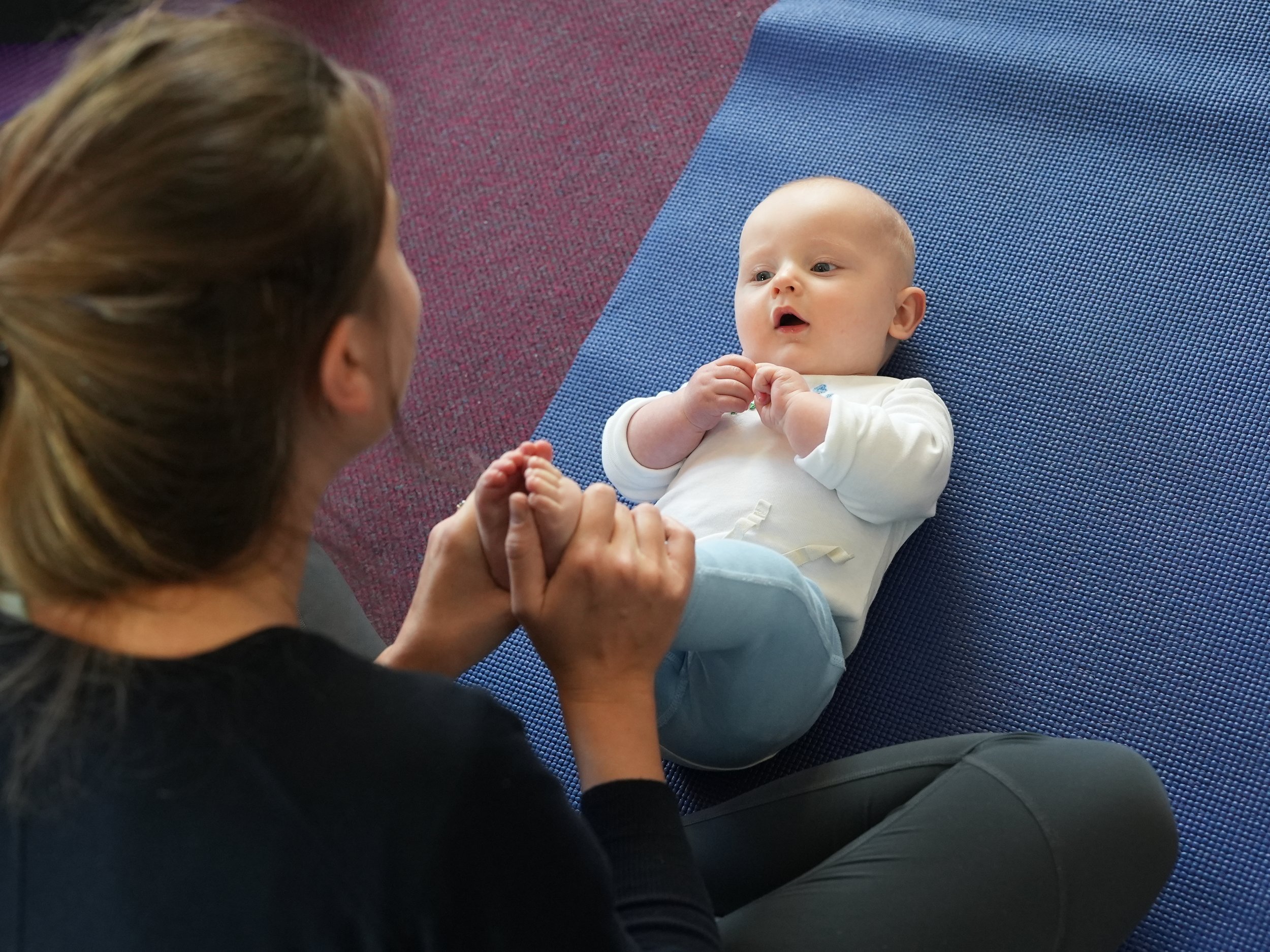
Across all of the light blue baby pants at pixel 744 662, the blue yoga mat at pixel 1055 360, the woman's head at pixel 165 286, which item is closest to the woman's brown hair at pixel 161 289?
the woman's head at pixel 165 286

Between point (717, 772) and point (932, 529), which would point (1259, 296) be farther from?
point (717, 772)

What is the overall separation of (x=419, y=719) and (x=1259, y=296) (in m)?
1.12

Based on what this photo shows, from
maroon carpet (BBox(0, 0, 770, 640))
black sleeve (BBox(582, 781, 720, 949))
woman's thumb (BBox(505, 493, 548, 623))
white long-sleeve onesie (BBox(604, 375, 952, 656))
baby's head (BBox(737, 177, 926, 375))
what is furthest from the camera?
maroon carpet (BBox(0, 0, 770, 640))

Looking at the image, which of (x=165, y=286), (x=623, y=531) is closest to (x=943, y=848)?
(x=623, y=531)

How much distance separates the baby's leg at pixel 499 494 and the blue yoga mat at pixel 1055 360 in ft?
1.18

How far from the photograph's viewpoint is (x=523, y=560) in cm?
85

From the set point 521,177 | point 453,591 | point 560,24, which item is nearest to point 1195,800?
point 453,591

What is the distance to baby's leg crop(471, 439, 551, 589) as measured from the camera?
0.89 meters

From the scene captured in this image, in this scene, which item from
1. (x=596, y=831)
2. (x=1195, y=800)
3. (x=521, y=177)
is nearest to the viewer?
(x=596, y=831)

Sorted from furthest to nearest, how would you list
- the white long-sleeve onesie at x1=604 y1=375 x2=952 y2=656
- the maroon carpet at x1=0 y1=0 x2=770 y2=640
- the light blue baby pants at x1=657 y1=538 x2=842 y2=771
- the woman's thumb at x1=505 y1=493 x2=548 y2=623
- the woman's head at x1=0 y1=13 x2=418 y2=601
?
the maroon carpet at x1=0 y1=0 x2=770 y2=640
the white long-sleeve onesie at x1=604 y1=375 x2=952 y2=656
the light blue baby pants at x1=657 y1=538 x2=842 y2=771
the woman's thumb at x1=505 y1=493 x2=548 y2=623
the woman's head at x1=0 y1=13 x2=418 y2=601

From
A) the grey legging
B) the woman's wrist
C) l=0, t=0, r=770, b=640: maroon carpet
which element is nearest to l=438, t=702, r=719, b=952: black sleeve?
the woman's wrist

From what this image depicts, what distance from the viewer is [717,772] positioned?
1140 mm

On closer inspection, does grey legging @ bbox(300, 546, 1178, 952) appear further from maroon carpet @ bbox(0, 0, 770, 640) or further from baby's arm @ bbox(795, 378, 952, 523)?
maroon carpet @ bbox(0, 0, 770, 640)

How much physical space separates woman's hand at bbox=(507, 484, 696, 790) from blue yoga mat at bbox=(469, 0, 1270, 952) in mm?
349
